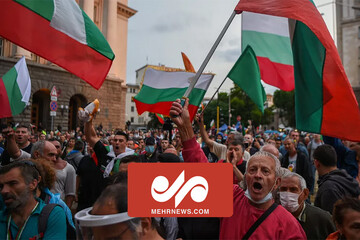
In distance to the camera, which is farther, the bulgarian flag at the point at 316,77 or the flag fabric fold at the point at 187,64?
the flag fabric fold at the point at 187,64

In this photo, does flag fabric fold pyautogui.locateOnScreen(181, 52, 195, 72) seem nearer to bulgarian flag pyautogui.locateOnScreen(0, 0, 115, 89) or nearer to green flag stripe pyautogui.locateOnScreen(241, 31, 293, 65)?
green flag stripe pyautogui.locateOnScreen(241, 31, 293, 65)

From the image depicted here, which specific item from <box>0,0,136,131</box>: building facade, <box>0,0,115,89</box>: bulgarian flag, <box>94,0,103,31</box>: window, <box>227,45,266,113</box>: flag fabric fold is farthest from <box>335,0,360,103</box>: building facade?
<box>0,0,115,89</box>: bulgarian flag

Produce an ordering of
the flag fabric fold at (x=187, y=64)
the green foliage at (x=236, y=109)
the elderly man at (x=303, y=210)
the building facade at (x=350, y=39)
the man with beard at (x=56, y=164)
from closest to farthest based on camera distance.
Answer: the elderly man at (x=303, y=210), the man with beard at (x=56, y=164), the flag fabric fold at (x=187, y=64), the building facade at (x=350, y=39), the green foliage at (x=236, y=109)

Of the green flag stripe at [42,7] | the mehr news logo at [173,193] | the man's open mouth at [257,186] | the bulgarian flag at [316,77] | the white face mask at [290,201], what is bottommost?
the white face mask at [290,201]

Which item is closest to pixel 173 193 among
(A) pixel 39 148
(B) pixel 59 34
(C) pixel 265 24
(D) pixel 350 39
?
(B) pixel 59 34

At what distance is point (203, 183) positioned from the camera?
4.35 ft

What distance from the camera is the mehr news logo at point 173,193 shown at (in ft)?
4.25

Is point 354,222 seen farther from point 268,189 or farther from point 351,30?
point 351,30

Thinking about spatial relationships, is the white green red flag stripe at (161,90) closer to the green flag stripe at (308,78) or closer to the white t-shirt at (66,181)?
the white t-shirt at (66,181)

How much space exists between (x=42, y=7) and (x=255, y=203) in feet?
10.1

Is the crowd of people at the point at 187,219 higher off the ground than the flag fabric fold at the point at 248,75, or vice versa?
the flag fabric fold at the point at 248,75

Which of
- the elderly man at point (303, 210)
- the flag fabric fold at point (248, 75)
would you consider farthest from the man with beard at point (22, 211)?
the flag fabric fold at point (248, 75)

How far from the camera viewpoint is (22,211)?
239 centimetres

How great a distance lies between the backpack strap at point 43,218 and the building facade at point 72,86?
72.2 ft
